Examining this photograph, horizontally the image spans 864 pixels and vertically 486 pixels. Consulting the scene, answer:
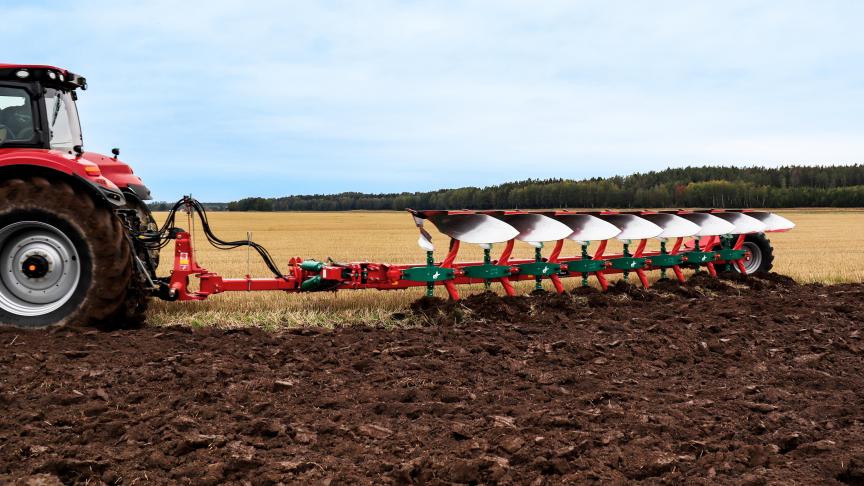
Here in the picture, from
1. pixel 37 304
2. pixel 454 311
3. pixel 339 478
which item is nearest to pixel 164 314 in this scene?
pixel 37 304

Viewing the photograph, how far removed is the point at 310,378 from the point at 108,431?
137 cm

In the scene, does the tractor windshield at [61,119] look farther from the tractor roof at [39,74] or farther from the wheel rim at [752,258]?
the wheel rim at [752,258]

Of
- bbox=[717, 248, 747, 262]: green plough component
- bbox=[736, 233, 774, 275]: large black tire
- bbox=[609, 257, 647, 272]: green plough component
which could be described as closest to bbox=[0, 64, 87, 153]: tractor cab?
bbox=[609, 257, 647, 272]: green plough component

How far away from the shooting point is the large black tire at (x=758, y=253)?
10.9m

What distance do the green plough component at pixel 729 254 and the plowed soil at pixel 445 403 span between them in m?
3.13

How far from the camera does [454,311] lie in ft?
23.2

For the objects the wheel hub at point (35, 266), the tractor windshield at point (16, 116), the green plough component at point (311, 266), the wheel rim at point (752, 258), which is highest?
the tractor windshield at point (16, 116)

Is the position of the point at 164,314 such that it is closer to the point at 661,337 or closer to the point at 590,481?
the point at 661,337

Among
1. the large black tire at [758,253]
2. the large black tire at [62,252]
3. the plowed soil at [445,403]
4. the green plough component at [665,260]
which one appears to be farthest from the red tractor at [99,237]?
the large black tire at [758,253]

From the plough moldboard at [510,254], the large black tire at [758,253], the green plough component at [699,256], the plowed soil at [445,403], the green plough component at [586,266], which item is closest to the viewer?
the plowed soil at [445,403]

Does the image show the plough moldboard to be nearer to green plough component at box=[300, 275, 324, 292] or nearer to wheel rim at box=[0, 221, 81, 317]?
green plough component at box=[300, 275, 324, 292]

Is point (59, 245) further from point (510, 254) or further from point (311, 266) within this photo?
point (510, 254)

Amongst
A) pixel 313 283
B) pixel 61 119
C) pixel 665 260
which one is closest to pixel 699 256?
pixel 665 260

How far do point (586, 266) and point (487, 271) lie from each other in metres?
1.61
